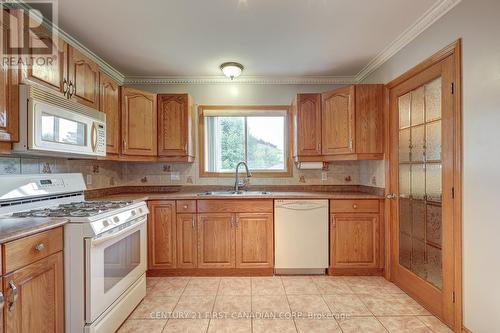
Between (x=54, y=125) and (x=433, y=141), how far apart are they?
2859 millimetres

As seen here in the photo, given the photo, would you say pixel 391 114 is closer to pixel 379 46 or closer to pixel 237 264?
pixel 379 46

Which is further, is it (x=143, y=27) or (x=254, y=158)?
(x=254, y=158)

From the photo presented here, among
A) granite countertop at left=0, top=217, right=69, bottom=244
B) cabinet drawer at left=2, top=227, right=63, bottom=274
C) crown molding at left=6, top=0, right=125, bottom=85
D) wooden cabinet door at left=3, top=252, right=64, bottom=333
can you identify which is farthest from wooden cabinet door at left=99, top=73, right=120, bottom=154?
wooden cabinet door at left=3, top=252, right=64, bottom=333

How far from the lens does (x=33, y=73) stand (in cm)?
165

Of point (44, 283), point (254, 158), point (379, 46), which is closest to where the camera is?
point (44, 283)

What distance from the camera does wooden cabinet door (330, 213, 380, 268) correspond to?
2.74 metres

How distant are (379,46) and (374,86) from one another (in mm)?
398

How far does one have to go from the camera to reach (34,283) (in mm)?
1300

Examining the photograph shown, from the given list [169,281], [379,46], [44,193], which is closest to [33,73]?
[44,193]

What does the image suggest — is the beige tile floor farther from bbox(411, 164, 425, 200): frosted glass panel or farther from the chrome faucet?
the chrome faucet

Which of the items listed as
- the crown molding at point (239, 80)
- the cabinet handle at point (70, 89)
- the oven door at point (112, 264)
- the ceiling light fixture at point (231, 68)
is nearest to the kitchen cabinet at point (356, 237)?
the crown molding at point (239, 80)

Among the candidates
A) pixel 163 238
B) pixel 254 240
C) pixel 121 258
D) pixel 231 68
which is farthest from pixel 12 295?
pixel 231 68

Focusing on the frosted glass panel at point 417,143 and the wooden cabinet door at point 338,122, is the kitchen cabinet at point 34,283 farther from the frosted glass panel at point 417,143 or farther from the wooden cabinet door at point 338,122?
the frosted glass panel at point 417,143

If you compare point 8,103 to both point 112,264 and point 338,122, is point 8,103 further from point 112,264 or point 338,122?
point 338,122
